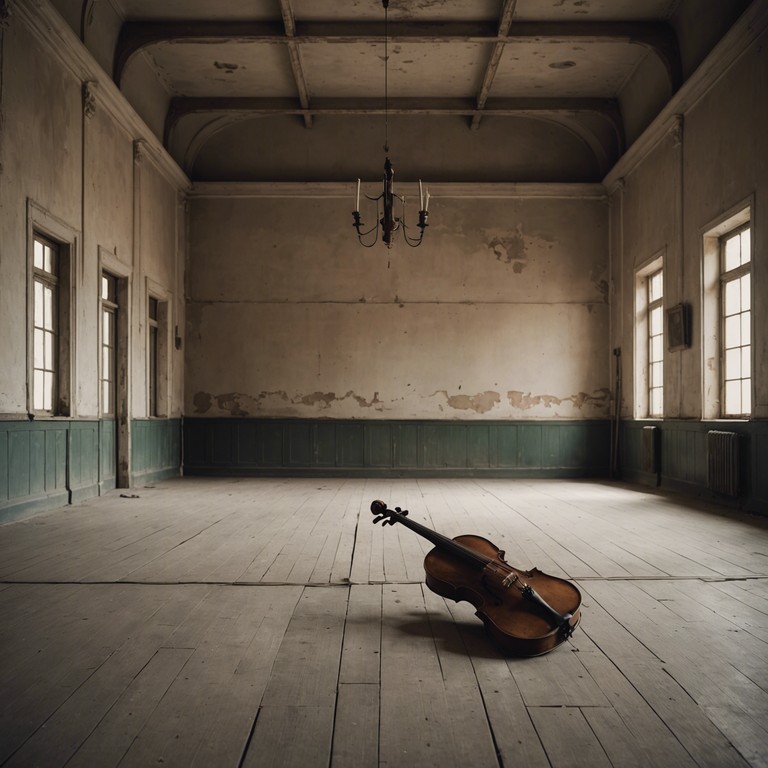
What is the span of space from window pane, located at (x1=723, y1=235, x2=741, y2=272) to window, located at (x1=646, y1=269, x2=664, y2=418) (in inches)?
63.4

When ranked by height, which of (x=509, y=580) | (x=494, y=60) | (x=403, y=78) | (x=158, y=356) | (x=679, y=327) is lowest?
(x=509, y=580)

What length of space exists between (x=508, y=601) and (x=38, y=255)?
5.62 m

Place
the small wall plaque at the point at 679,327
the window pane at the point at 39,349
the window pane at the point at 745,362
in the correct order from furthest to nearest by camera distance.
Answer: the small wall plaque at the point at 679,327 → the window pane at the point at 745,362 → the window pane at the point at 39,349

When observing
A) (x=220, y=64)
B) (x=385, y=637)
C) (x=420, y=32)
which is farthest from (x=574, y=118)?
(x=385, y=637)

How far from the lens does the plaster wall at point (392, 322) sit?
9.91 meters

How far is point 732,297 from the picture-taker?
268 inches

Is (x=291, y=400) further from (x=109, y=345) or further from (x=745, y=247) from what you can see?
(x=745, y=247)

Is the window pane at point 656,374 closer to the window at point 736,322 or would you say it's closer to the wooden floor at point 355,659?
the window at point 736,322

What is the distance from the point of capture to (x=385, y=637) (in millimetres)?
2568

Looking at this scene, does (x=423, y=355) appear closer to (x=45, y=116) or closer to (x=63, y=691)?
(x=45, y=116)

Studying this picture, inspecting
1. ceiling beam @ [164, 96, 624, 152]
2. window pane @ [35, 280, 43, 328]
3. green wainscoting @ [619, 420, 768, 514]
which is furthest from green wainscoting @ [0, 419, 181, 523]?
green wainscoting @ [619, 420, 768, 514]

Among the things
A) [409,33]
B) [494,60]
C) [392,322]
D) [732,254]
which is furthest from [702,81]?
[392,322]

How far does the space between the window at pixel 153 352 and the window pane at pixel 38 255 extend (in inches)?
114

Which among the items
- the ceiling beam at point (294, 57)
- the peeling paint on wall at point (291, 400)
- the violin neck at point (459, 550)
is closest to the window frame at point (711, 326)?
the peeling paint on wall at point (291, 400)
